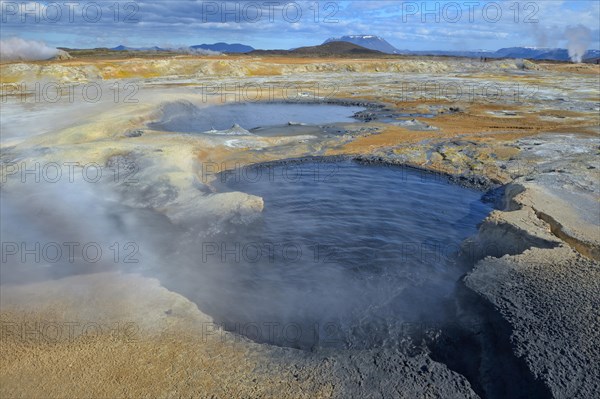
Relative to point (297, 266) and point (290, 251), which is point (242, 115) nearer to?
point (290, 251)

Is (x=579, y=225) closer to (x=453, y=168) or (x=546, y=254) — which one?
(x=546, y=254)

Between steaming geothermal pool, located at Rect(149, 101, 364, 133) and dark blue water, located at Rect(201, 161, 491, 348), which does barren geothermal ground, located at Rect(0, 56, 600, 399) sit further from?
steaming geothermal pool, located at Rect(149, 101, 364, 133)

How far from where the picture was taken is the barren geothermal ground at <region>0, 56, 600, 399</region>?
14.6ft

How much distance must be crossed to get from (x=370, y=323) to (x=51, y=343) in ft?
11.8

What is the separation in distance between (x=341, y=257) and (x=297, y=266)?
79 cm

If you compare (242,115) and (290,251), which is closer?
(290,251)

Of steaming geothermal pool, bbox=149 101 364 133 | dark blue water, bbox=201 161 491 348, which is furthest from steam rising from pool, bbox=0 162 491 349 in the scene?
steaming geothermal pool, bbox=149 101 364 133

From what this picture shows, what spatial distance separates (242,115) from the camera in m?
22.6

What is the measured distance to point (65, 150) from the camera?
11.7 metres

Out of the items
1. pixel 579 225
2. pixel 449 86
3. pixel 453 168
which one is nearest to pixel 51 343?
pixel 579 225

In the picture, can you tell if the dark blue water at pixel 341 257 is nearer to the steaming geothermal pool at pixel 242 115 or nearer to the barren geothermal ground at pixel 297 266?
the barren geothermal ground at pixel 297 266

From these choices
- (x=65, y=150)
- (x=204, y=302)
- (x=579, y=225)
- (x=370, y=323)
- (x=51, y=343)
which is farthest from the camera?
(x=65, y=150)

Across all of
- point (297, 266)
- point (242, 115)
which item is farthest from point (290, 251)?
point (242, 115)

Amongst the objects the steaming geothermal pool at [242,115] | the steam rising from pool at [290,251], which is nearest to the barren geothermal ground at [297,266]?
the steam rising from pool at [290,251]
